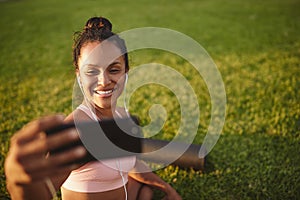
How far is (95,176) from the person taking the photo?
6.63ft

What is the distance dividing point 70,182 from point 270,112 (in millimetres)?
3088

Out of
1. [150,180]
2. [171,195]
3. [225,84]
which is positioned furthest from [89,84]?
[225,84]

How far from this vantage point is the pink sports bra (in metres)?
1.99

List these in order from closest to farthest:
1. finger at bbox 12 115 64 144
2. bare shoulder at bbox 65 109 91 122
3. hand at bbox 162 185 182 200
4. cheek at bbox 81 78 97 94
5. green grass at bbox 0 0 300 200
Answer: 1. finger at bbox 12 115 64 144
2. bare shoulder at bbox 65 109 91 122
3. cheek at bbox 81 78 97 94
4. hand at bbox 162 185 182 200
5. green grass at bbox 0 0 300 200

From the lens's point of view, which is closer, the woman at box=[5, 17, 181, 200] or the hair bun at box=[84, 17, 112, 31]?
the woman at box=[5, 17, 181, 200]

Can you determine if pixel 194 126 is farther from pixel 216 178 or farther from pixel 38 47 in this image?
pixel 38 47

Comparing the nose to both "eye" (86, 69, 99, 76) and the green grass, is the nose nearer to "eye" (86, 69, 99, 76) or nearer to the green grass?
"eye" (86, 69, 99, 76)

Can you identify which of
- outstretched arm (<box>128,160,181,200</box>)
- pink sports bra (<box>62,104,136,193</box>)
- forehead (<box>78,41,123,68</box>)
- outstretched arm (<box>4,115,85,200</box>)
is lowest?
outstretched arm (<box>128,160,181,200</box>)

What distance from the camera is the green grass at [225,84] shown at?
305 centimetres

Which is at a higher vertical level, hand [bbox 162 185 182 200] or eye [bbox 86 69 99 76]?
eye [bbox 86 69 99 76]

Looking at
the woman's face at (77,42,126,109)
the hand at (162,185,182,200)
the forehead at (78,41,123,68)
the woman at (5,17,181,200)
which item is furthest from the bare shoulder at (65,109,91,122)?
the hand at (162,185,182,200)

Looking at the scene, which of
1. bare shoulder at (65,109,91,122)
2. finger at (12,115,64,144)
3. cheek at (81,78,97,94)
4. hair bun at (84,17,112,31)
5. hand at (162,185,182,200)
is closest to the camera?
finger at (12,115,64,144)

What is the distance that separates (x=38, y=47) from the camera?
835cm

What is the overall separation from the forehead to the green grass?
1.50 meters
